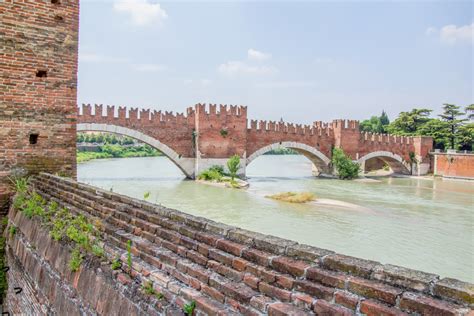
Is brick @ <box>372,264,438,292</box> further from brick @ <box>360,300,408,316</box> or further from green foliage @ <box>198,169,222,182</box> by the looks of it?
green foliage @ <box>198,169,222,182</box>

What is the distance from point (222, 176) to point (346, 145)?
10472 millimetres

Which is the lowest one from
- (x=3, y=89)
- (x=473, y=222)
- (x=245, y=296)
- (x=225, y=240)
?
(x=473, y=222)

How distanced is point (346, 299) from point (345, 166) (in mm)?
25867

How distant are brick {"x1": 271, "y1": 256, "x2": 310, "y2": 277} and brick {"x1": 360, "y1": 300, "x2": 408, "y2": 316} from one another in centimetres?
33

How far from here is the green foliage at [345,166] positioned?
2647 cm

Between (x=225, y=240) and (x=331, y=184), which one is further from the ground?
(x=225, y=240)

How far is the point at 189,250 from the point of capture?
2.21 metres

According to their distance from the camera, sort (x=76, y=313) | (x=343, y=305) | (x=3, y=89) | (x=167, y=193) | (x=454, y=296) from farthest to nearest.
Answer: (x=167, y=193) → (x=3, y=89) → (x=76, y=313) → (x=343, y=305) → (x=454, y=296)

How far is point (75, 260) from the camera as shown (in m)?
2.68

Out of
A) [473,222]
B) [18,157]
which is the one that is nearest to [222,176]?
[473,222]

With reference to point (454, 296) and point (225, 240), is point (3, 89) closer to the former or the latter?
point (225, 240)

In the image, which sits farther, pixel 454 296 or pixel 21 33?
pixel 21 33

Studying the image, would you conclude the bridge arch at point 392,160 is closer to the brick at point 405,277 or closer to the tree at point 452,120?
the tree at point 452,120

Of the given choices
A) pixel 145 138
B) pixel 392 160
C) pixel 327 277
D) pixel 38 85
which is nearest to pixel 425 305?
pixel 327 277
